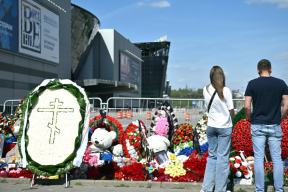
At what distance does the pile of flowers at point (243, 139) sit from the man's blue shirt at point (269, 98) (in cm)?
212

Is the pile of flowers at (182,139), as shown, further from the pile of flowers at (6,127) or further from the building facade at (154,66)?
the building facade at (154,66)

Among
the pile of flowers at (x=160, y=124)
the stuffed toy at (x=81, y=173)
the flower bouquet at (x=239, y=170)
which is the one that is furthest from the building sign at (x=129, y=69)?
the flower bouquet at (x=239, y=170)

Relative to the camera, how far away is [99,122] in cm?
779

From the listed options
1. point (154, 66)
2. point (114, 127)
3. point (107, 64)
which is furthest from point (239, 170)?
point (154, 66)

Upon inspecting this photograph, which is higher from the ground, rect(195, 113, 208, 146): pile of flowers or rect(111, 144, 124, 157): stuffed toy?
rect(195, 113, 208, 146): pile of flowers

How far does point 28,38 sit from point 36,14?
9.58ft

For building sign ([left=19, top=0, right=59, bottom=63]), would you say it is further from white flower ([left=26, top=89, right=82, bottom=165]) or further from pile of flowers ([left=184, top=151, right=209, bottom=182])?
pile of flowers ([left=184, top=151, right=209, bottom=182])

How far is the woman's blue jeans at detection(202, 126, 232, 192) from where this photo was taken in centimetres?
422

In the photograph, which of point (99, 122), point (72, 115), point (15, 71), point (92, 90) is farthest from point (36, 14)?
point (72, 115)

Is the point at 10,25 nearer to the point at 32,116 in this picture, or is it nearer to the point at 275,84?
the point at 32,116

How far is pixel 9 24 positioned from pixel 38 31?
459 centimetres

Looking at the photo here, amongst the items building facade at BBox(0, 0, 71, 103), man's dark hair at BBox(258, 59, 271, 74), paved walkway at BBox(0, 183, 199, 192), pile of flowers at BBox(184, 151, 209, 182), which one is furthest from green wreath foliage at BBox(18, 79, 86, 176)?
building facade at BBox(0, 0, 71, 103)

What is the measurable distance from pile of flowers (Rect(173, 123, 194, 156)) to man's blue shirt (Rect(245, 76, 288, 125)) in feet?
9.87

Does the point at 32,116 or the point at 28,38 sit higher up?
the point at 28,38
